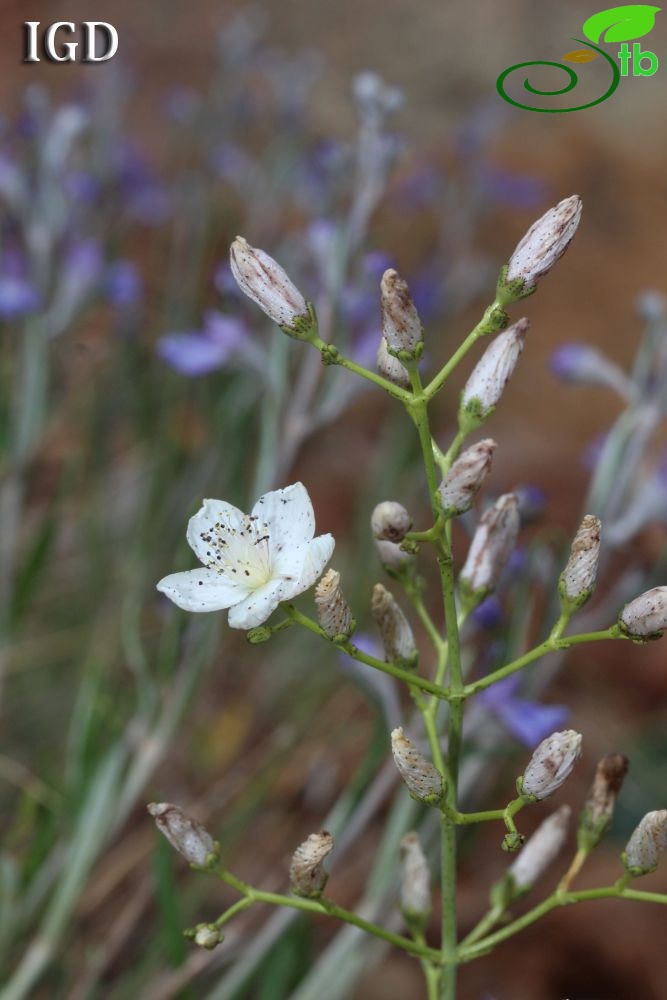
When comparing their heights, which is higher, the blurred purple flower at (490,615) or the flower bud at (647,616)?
the flower bud at (647,616)

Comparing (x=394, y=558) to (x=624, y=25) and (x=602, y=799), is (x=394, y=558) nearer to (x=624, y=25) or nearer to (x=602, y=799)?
(x=602, y=799)

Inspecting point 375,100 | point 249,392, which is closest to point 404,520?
point 375,100

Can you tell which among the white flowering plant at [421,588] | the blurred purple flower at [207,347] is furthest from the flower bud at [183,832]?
the blurred purple flower at [207,347]

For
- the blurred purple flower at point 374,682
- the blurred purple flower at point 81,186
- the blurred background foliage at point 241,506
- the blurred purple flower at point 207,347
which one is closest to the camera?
the blurred purple flower at point 374,682

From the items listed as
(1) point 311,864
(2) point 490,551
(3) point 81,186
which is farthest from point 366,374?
(3) point 81,186

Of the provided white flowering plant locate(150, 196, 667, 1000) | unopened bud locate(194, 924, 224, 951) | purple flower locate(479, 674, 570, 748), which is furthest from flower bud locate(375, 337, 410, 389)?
purple flower locate(479, 674, 570, 748)

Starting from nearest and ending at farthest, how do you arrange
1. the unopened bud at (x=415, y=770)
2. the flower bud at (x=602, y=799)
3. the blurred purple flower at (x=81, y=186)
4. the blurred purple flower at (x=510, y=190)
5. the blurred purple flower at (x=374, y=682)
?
the unopened bud at (x=415, y=770) → the flower bud at (x=602, y=799) → the blurred purple flower at (x=374, y=682) → the blurred purple flower at (x=81, y=186) → the blurred purple flower at (x=510, y=190)

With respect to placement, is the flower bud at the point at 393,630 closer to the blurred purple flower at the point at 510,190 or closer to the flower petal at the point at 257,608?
the flower petal at the point at 257,608
